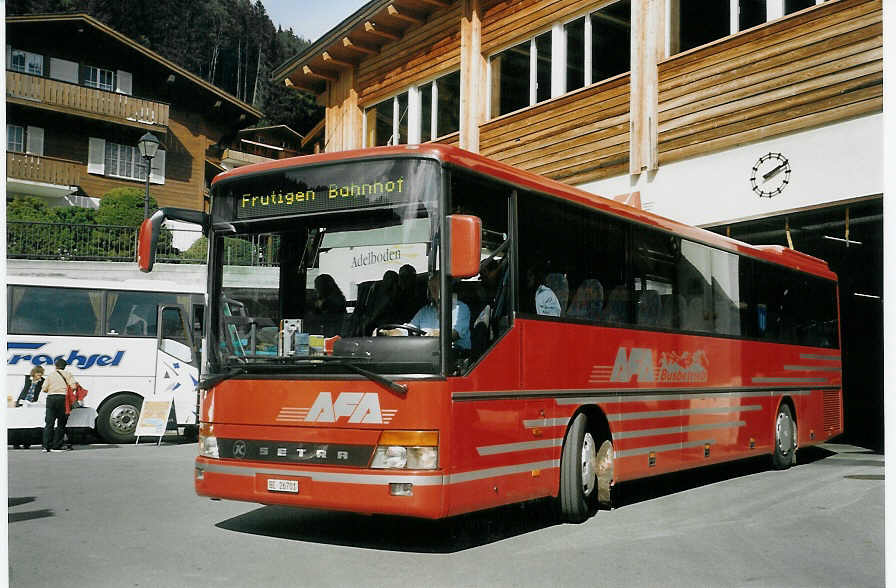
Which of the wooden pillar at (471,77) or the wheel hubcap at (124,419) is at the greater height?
the wooden pillar at (471,77)

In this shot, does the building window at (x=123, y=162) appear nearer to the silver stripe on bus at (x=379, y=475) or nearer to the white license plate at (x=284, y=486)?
the silver stripe on bus at (x=379, y=475)

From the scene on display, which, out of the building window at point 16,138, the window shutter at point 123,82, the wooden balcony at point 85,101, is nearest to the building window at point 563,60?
the wooden balcony at point 85,101

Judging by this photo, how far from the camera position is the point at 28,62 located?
103 ft

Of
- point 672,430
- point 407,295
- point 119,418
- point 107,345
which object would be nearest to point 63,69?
point 107,345

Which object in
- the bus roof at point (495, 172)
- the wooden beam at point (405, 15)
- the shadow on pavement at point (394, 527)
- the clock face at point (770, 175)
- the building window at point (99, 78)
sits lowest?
the shadow on pavement at point (394, 527)

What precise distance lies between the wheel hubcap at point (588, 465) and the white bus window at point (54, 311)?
12.7m

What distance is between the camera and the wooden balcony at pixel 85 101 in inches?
1318

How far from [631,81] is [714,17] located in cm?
178

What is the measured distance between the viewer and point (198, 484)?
319 inches

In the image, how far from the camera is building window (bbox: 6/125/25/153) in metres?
35.4

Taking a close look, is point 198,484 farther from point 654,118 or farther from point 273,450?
point 654,118

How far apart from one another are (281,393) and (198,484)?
1150mm

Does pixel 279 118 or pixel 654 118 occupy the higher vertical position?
pixel 279 118

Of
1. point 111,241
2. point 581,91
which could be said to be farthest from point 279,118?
point 581,91
